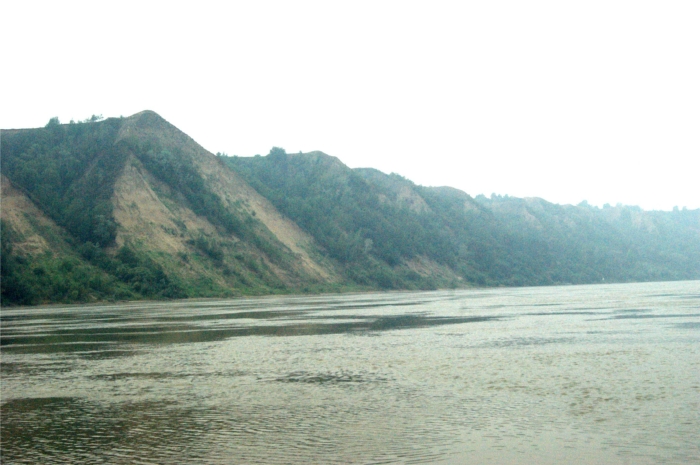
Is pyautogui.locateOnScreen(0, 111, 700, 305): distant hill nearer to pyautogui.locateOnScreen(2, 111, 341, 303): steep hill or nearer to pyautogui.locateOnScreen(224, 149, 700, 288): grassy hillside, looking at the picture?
pyautogui.locateOnScreen(2, 111, 341, 303): steep hill

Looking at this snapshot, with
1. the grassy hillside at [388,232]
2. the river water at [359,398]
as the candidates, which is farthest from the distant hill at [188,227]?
the river water at [359,398]

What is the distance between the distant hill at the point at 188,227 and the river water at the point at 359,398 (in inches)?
2033

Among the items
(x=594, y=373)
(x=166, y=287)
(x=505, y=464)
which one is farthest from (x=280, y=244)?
(x=505, y=464)

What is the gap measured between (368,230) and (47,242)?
80.7m

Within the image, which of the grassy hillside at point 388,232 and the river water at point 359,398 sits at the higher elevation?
the grassy hillside at point 388,232

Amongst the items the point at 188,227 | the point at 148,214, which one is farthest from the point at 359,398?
the point at 188,227

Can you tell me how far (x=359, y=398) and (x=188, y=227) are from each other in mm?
91058

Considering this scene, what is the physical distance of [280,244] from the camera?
123312mm

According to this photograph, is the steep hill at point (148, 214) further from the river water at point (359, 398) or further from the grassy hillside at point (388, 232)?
the river water at point (359, 398)

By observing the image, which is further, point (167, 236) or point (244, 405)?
point (167, 236)

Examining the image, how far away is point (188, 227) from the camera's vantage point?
108 m

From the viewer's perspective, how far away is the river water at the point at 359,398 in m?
14.3

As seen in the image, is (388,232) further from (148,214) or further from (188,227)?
(148,214)

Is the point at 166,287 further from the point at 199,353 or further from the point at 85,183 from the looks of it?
the point at 199,353
